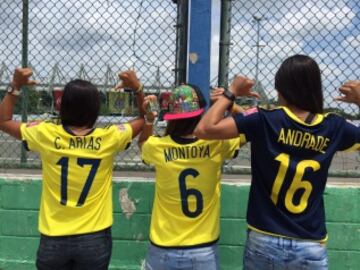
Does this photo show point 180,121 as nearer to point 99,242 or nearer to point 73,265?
point 99,242

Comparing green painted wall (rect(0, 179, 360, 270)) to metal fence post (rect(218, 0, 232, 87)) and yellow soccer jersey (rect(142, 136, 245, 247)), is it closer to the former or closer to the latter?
metal fence post (rect(218, 0, 232, 87))

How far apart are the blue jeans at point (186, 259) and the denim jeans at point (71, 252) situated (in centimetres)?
40

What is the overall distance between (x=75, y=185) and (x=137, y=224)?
1285mm

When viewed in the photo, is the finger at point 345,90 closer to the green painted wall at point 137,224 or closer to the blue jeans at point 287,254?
the blue jeans at point 287,254

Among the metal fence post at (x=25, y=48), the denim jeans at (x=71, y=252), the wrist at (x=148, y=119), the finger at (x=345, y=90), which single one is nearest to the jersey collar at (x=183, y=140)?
the wrist at (x=148, y=119)

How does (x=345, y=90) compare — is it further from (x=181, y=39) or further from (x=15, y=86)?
(x=15, y=86)

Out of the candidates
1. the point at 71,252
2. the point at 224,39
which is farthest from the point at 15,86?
the point at 224,39

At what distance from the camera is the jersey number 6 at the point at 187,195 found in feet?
10.6

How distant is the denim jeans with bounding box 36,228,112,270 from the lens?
3.37 meters

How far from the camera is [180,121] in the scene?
332 centimetres

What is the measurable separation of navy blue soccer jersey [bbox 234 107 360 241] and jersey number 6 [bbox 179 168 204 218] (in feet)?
1.27

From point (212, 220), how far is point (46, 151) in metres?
1.14

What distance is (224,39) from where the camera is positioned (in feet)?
14.5

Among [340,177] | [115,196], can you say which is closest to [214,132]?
[115,196]
